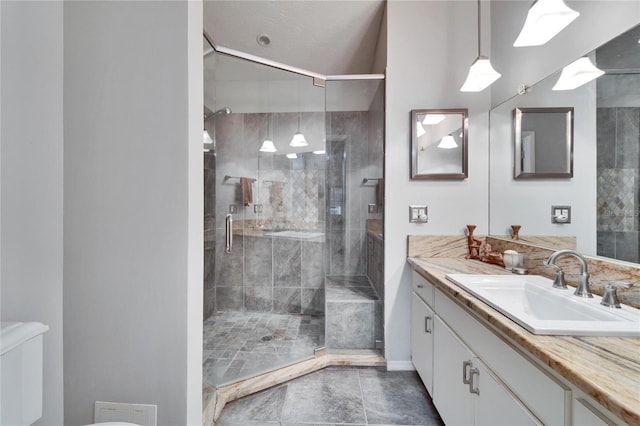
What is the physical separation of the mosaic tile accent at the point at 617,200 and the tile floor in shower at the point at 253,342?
74.6 inches

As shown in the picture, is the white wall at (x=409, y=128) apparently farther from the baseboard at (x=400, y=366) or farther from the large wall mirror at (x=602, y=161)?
the large wall mirror at (x=602, y=161)

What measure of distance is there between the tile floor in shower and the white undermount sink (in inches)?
53.8

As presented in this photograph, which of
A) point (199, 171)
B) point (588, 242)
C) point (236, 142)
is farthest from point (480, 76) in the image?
point (236, 142)

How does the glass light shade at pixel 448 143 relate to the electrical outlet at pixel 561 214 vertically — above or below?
above

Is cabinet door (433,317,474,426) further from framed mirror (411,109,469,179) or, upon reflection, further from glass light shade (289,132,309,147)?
glass light shade (289,132,309,147)

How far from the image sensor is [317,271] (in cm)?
246

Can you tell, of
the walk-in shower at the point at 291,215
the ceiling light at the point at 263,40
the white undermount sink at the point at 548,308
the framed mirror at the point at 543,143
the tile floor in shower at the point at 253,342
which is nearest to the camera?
the white undermount sink at the point at 548,308

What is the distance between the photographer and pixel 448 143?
1.94 meters

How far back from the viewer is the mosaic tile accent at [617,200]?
3.11ft

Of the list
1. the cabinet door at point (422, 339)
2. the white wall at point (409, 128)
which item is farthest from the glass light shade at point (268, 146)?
the cabinet door at point (422, 339)

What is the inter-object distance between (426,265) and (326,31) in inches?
87.9

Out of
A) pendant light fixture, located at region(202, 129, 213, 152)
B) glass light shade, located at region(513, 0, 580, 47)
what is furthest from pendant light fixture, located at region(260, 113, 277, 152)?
glass light shade, located at region(513, 0, 580, 47)

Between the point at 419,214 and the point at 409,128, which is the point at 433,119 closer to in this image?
the point at 409,128

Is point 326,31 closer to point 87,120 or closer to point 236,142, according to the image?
point 236,142
